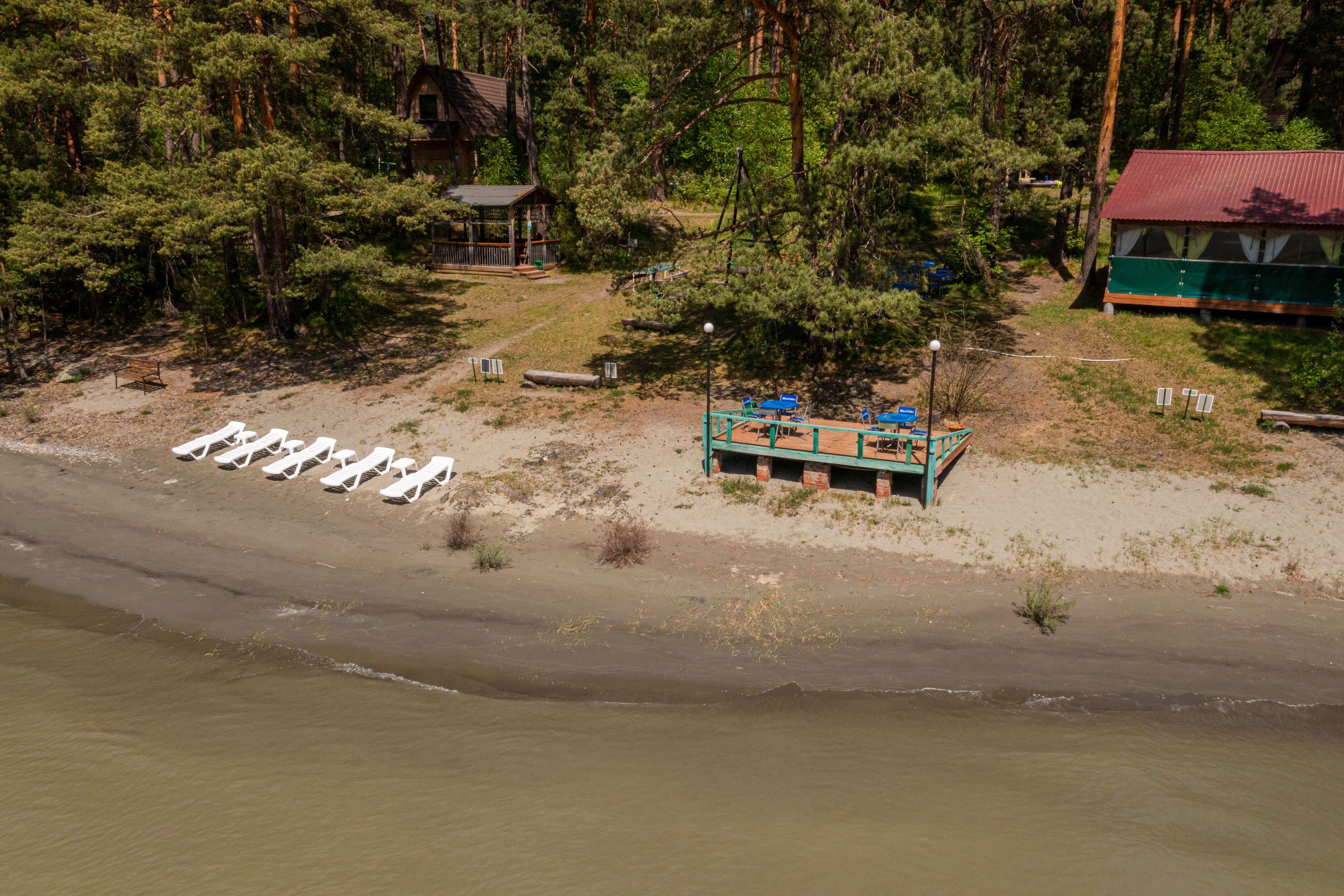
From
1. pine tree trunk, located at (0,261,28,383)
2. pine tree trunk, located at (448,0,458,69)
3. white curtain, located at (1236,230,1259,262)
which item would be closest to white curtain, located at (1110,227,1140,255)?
white curtain, located at (1236,230,1259,262)

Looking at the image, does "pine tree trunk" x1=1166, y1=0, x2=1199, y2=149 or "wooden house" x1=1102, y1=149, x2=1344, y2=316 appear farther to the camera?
"pine tree trunk" x1=1166, y1=0, x2=1199, y2=149

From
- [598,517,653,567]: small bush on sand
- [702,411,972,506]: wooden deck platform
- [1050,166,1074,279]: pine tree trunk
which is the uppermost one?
[1050,166,1074,279]: pine tree trunk

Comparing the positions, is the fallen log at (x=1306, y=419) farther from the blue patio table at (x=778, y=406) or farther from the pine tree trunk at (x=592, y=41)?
the pine tree trunk at (x=592, y=41)

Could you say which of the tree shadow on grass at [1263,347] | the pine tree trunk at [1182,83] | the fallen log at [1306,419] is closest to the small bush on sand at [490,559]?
the fallen log at [1306,419]

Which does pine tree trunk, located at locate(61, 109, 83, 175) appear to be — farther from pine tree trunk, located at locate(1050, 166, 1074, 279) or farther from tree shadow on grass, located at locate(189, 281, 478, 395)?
pine tree trunk, located at locate(1050, 166, 1074, 279)

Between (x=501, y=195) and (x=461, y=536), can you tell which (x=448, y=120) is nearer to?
(x=501, y=195)

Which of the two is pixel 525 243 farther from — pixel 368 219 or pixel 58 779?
pixel 58 779

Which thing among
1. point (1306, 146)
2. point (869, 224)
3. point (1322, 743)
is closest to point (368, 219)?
point (869, 224)
